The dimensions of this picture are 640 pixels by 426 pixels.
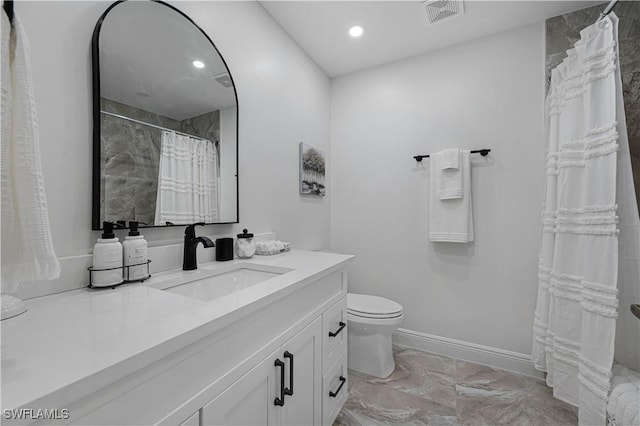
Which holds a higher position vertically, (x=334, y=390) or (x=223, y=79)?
Answer: (x=223, y=79)

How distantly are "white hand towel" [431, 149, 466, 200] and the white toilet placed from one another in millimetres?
940

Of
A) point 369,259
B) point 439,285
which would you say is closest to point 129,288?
point 369,259

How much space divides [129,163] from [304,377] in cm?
109

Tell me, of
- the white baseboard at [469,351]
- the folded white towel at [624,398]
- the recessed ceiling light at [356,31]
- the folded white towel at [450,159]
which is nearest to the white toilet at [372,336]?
the white baseboard at [469,351]

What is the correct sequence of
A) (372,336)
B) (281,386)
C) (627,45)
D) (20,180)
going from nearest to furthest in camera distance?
(20,180) < (281,386) < (627,45) < (372,336)

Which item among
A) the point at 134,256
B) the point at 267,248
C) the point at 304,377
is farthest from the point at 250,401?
the point at 267,248

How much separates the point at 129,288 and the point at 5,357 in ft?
1.45

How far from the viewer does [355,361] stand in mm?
1968

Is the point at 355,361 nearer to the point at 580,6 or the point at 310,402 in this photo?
the point at 310,402

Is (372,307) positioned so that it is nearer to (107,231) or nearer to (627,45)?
(107,231)

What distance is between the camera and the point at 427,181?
226 cm

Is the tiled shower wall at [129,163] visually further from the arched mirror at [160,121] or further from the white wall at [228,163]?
the white wall at [228,163]

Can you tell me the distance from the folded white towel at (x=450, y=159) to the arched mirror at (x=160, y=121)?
1.53 m

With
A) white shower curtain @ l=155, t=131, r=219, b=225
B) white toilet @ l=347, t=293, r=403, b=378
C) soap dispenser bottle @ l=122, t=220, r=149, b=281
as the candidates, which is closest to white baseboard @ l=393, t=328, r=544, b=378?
white toilet @ l=347, t=293, r=403, b=378
